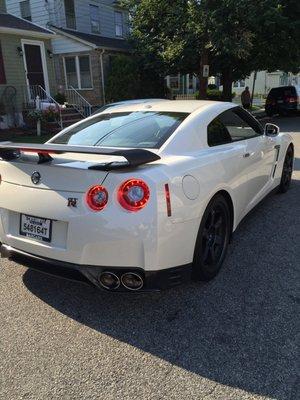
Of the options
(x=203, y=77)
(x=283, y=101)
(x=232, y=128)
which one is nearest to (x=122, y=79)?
(x=203, y=77)

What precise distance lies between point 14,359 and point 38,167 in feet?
4.46

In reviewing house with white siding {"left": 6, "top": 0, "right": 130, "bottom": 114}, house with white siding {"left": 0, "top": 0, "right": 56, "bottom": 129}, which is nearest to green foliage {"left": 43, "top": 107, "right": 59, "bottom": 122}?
house with white siding {"left": 0, "top": 0, "right": 56, "bottom": 129}

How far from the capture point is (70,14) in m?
23.1

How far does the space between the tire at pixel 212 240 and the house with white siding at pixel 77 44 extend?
18287mm

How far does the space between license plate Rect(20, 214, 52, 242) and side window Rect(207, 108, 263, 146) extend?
1.63m

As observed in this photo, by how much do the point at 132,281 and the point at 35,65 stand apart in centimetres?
1643

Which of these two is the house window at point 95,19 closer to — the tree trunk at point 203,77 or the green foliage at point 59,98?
the green foliage at point 59,98

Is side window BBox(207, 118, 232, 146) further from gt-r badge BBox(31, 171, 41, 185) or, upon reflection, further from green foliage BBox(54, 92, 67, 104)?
green foliage BBox(54, 92, 67, 104)

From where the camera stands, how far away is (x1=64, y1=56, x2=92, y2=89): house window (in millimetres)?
22805

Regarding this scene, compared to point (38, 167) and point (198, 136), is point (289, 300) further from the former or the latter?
point (38, 167)

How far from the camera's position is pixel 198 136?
3730 millimetres

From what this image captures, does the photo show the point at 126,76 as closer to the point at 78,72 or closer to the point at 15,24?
the point at 78,72

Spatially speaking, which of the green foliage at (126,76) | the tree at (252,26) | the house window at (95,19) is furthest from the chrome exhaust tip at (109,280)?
the house window at (95,19)

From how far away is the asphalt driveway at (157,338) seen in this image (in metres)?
2.50
